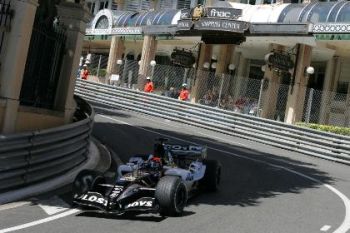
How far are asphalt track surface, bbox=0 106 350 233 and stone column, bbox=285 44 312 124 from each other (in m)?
8.08

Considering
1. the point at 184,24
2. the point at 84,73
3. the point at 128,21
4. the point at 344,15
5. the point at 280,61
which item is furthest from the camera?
the point at 128,21

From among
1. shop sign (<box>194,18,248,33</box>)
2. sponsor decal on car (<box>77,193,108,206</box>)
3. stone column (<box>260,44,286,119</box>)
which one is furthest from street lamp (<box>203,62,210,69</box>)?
sponsor decal on car (<box>77,193,108,206</box>)

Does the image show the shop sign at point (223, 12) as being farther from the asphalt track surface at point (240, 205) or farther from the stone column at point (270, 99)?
the asphalt track surface at point (240, 205)

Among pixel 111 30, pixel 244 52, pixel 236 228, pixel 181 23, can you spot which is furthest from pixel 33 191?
pixel 111 30

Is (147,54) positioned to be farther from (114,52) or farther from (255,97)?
(255,97)

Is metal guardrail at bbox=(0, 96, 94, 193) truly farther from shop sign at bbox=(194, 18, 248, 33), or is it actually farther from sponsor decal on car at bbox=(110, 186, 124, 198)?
shop sign at bbox=(194, 18, 248, 33)

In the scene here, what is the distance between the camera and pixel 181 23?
1125 inches

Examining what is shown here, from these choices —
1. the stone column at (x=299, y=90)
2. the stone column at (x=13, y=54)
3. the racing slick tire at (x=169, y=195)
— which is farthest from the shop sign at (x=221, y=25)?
the racing slick tire at (x=169, y=195)

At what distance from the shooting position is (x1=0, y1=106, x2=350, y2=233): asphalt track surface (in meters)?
7.50

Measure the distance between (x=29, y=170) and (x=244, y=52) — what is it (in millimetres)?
24784

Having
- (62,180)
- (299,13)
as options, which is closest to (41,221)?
(62,180)

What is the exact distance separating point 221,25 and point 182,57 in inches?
208

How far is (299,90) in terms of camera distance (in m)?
25.2

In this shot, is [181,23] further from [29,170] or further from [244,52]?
[29,170]
